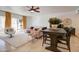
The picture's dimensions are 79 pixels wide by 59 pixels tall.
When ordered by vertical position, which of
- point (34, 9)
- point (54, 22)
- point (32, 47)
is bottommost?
point (32, 47)

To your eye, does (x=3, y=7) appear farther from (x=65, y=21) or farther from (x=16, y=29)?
(x=65, y=21)

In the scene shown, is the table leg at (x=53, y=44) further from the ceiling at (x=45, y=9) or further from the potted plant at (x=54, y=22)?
the ceiling at (x=45, y=9)

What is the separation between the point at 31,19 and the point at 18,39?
477 millimetres

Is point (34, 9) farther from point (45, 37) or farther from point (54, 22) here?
point (45, 37)

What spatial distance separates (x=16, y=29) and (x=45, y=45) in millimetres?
660

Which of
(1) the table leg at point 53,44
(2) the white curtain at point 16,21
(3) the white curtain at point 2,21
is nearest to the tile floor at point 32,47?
(1) the table leg at point 53,44

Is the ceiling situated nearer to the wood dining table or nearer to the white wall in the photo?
the white wall

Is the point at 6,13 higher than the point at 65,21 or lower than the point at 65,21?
higher

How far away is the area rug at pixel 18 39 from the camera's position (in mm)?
2244

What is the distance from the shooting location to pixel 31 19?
2.33m

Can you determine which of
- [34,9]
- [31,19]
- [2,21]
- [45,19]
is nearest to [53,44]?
[45,19]

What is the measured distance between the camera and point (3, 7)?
2.23m
